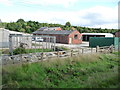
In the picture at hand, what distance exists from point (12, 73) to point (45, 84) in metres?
2.12

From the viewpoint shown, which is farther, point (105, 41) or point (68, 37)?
point (68, 37)

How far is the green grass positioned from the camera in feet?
25.7

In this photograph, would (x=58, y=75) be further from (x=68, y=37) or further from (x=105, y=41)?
(x=68, y=37)

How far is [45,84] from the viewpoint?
26.9 ft

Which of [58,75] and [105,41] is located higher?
[105,41]

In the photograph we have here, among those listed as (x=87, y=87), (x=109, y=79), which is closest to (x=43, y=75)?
(x=87, y=87)

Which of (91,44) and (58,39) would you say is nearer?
(91,44)

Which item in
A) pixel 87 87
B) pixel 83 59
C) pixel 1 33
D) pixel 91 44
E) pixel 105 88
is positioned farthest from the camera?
pixel 91 44

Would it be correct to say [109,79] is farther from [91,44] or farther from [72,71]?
[91,44]

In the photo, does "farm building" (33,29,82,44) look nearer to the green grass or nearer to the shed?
the shed

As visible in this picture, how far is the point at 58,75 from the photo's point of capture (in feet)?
32.4

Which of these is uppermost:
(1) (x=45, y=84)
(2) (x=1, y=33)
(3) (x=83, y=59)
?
(2) (x=1, y=33)

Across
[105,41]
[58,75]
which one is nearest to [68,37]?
[105,41]

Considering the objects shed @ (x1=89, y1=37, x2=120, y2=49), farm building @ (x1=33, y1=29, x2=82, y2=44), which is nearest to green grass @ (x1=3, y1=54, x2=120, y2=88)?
shed @ (x1=89, y1=37, x2=120, y2=49)
